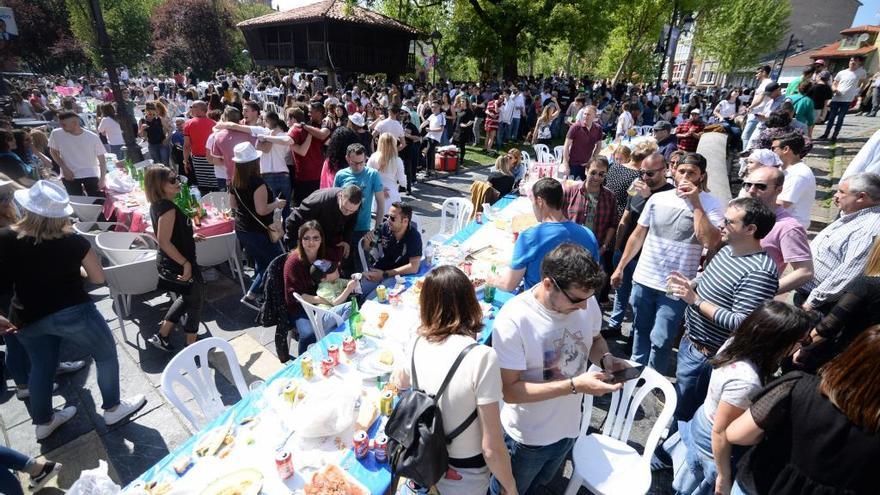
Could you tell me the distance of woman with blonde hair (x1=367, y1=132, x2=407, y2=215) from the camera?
18.4 feet

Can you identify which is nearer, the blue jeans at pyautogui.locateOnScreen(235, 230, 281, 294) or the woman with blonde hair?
the blue jeans at pyautogui.locateOnScreen(235, 230, 281, 294)

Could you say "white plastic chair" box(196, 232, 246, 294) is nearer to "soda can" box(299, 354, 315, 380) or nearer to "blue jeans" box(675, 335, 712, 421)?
"soda can" box(299, 354, 315, 380)

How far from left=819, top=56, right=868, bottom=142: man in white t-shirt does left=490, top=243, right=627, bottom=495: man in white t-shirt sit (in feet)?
36.4

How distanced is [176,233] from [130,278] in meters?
1.00

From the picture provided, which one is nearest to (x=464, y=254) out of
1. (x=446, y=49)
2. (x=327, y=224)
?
(x=327, y=224)

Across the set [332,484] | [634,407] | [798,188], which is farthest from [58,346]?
[798,188]

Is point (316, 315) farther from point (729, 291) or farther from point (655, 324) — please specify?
point (729, 291)

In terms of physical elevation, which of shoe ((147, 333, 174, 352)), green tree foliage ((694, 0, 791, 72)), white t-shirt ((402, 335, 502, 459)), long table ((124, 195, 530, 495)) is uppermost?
green tree foliage ((694, 0, 791, 72))

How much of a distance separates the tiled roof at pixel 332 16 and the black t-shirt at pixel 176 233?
21456 mm

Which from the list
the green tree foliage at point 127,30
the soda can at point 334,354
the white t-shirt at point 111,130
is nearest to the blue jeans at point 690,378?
the soda can at point 334,354

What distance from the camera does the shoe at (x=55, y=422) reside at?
3.10 meters

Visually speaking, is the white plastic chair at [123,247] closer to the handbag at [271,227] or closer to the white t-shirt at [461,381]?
the handbag at [271,227]

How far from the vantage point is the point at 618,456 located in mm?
2482

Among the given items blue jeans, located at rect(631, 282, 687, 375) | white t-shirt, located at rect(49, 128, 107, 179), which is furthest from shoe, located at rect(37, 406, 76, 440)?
blue jeans, located at rect(631, 282, 687, 375)
